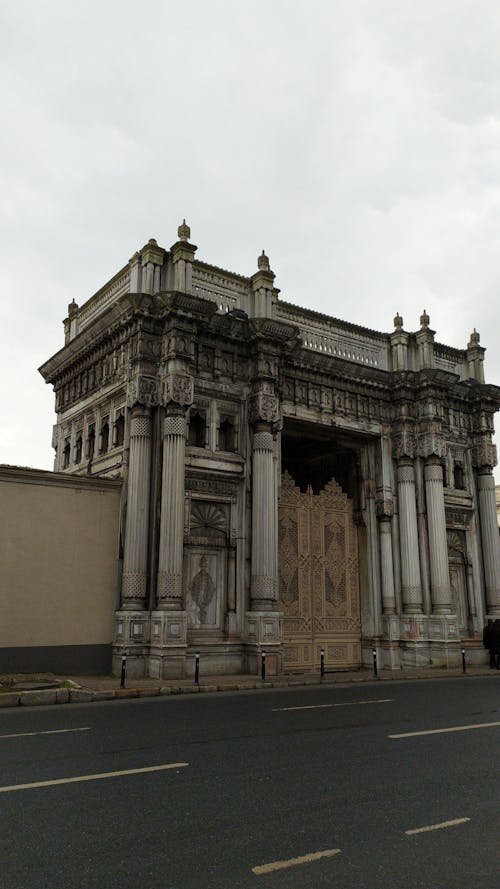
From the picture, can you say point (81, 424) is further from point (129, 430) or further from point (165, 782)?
point (165, 782)

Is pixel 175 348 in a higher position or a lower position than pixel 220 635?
higher

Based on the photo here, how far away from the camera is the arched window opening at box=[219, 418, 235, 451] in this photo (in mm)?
22141

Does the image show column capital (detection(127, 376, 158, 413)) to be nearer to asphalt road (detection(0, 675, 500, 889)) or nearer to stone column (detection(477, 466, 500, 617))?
asphalt road (detection(0, 675, 500, 889))

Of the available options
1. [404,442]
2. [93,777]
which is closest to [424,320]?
[404,442]

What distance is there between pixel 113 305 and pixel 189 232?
3233 millimetres

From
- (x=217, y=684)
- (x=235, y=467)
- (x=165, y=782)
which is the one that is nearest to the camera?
(x=165, y=782)

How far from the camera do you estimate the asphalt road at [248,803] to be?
4719 mm

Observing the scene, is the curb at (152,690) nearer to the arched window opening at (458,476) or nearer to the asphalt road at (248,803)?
the asphalt road at (248,803)

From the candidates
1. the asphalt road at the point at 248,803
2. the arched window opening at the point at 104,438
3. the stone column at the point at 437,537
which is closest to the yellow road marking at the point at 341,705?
the asphalt road at the point at 248,803

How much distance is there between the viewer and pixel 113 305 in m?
22.0

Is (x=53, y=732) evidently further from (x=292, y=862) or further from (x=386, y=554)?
(x=386, y=554)

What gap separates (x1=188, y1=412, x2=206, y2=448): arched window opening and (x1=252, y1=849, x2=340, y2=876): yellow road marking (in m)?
16.8

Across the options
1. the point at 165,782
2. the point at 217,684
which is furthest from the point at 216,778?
the point at 217,684

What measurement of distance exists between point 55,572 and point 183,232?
1076 centimetres
